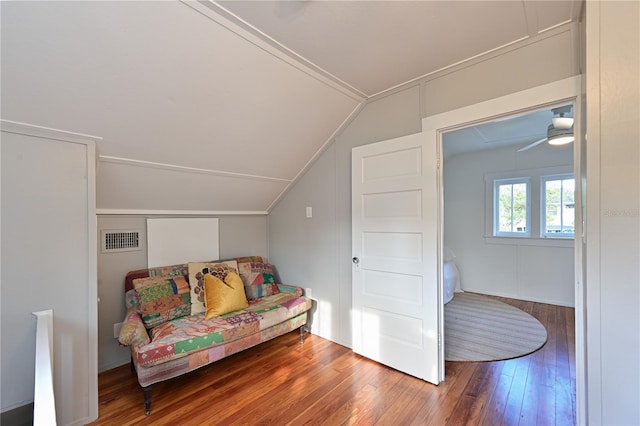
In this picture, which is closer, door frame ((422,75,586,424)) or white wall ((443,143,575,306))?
door frame ((422,75,586,424))

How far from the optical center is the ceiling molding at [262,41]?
1511mm

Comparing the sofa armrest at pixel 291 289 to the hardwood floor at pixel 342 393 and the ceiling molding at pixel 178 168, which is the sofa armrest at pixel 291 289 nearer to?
the hardwood floor at pixel 342 393

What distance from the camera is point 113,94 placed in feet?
5.56

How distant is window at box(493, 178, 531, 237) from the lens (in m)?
4.54

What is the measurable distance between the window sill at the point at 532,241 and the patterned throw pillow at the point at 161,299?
463cm

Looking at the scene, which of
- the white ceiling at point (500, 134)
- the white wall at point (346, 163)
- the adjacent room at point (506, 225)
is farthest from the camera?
the adjacent room at point (506, 225)

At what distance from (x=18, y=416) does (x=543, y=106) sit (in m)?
3.66

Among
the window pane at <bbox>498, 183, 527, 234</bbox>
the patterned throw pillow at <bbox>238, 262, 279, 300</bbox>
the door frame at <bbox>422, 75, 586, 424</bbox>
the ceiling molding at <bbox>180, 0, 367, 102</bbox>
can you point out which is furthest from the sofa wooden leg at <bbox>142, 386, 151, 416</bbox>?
the window pane at <bbox>498, 183, 527, 234</bbox>

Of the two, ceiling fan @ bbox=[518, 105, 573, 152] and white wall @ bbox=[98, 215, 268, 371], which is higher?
ceiling fan @ bbox=[518, 105, 573, 152]

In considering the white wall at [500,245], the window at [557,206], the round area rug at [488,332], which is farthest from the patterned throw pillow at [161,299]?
the window at [557,206]

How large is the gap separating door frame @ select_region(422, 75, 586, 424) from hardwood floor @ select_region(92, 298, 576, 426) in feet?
1.03

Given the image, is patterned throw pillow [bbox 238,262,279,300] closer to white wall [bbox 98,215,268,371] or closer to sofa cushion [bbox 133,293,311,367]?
sofa cushion [bbox 133,293,311,367]

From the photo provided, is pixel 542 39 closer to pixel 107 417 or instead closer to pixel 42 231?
pixel 42 231

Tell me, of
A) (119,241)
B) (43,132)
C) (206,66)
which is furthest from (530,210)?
(43,132)
